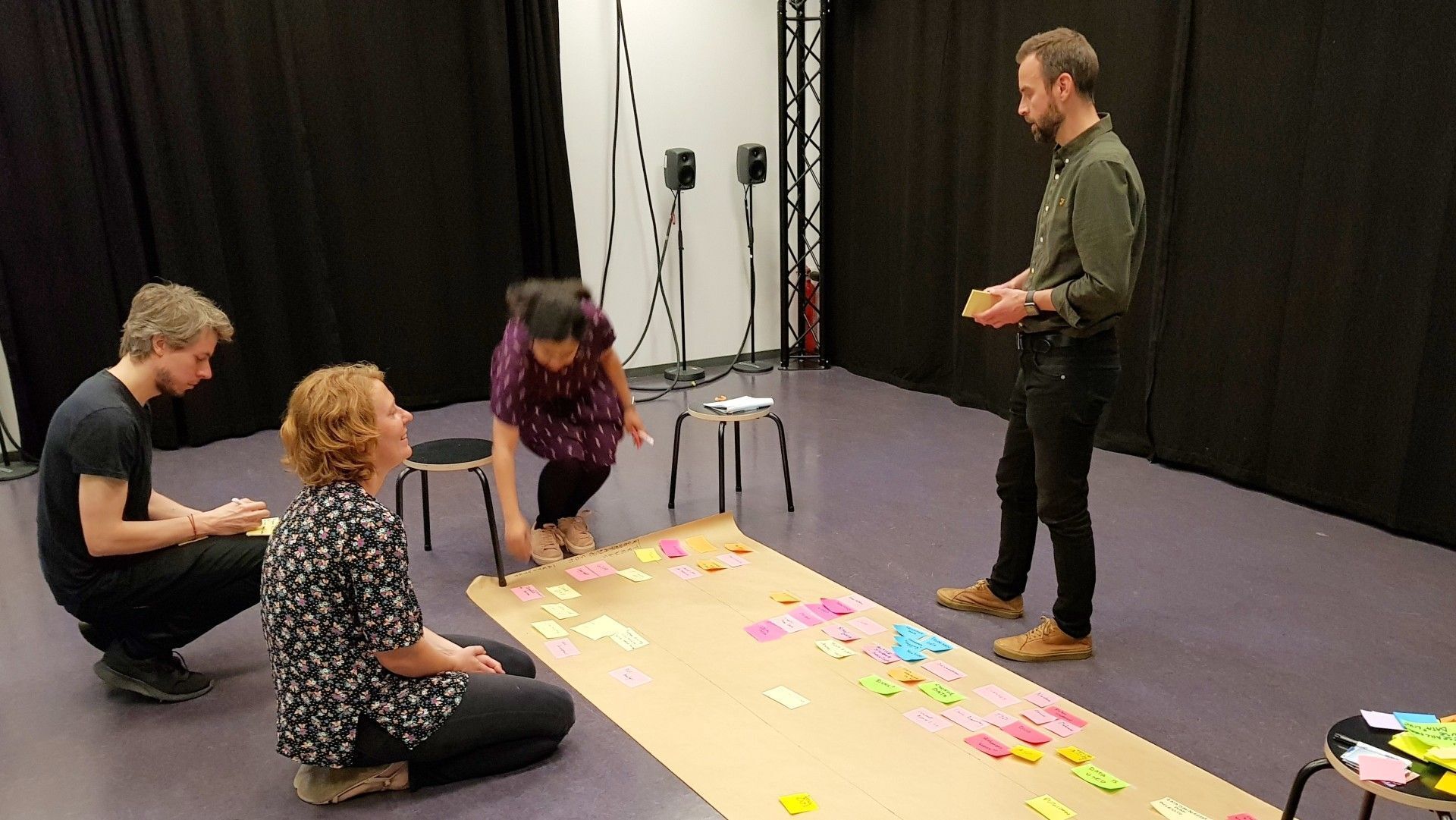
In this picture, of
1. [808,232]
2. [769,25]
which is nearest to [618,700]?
[808,232]

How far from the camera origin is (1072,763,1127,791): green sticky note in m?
2.15

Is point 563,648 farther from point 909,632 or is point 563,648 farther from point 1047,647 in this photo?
point 1047,647

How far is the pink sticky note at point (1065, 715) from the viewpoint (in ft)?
7.89

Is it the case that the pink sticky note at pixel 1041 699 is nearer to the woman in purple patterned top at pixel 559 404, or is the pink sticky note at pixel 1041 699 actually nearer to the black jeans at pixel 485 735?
the black jeans at pixel 485 735

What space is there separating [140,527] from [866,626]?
192 centimetres

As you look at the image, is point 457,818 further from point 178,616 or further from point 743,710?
point 178,616

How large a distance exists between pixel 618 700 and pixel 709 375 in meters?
3.82

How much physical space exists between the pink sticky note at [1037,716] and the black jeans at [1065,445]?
35 centimetres

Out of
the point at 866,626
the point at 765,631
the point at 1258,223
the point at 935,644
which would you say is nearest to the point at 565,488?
the point at 765,631

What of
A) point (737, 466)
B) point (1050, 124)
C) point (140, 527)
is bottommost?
point (737, 466)

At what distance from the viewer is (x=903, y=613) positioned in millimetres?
3027

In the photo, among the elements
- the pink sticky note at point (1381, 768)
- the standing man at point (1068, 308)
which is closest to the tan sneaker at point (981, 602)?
the standing man at point (1068, 308)

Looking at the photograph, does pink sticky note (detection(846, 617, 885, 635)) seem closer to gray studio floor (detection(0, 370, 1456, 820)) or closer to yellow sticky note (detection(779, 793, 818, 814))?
gray studio floor (detection(0, 370, 1456, 820))

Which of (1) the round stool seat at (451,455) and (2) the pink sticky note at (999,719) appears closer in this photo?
(2) the pink sticky note at (999,719)
